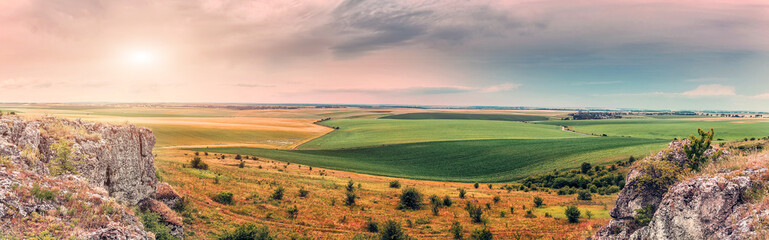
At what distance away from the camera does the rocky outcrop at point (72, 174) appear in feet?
28.1

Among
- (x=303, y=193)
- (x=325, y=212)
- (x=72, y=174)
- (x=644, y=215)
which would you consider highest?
(x=72, y=174)

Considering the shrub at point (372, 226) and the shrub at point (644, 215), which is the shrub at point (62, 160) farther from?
the shrub at point (644, 215)

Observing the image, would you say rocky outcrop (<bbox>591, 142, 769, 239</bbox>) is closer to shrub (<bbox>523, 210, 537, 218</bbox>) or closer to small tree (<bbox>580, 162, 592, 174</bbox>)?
shrub (<bbox>523, 210, 537, 218</bbox>)

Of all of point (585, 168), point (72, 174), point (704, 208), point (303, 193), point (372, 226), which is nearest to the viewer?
point (704, 208)

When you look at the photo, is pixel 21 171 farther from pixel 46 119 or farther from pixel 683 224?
pixel 683 224

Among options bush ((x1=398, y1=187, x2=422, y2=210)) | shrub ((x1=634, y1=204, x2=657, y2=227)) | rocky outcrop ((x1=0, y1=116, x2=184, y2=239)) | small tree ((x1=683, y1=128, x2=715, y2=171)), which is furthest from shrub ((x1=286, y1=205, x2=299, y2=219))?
small tree ((x1=683, y1=128, x2=715, y2=171))

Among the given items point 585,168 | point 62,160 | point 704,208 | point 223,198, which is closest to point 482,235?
point 704,208

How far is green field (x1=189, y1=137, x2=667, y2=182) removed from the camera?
66125 millimetres

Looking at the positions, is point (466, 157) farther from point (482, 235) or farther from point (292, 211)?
point (292, 211)

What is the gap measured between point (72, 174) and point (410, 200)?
28704mm

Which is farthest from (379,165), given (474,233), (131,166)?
(131,166)

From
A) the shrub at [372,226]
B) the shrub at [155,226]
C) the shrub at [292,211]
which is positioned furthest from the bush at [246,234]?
the shrub at [372,226]

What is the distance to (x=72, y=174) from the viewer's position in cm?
1148

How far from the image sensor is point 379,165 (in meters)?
72.4
